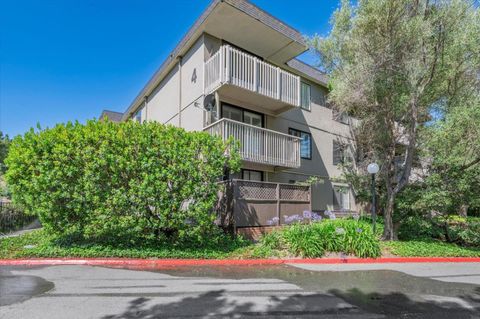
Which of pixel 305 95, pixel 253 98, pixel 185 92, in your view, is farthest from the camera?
pixel 305 95

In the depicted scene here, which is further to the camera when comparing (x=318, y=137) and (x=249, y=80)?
(x=318, y=137)

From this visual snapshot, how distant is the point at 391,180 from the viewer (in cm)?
1259

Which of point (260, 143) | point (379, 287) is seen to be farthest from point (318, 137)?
point (379, 287)

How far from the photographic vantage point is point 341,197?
19.1 m

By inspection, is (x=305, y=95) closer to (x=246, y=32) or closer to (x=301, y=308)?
(x=246, y=32)

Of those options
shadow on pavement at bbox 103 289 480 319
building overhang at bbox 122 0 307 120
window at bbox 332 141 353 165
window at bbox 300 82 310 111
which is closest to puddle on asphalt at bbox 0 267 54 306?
shadow on pavement at bbox 103 289 480 319

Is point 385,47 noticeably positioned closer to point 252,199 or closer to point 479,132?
point 479,132

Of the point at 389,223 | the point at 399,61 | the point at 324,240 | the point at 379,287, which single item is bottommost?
the point at 379,287

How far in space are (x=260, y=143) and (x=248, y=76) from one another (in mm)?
2807

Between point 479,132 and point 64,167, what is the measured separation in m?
12.8

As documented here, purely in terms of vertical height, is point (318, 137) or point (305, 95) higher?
point (305, 95)

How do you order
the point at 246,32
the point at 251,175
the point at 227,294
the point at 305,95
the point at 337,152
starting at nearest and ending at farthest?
1. the point at 227,294
2. the point at 246,32
3. the point at 251,175
4. the point at 305,95
5. the point at 337,152

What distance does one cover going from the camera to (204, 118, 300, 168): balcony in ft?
39.9

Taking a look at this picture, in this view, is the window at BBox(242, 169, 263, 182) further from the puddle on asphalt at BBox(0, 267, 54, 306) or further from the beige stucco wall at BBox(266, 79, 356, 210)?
the puddle on asphalt at BBox(0, 267, 54, 306)
